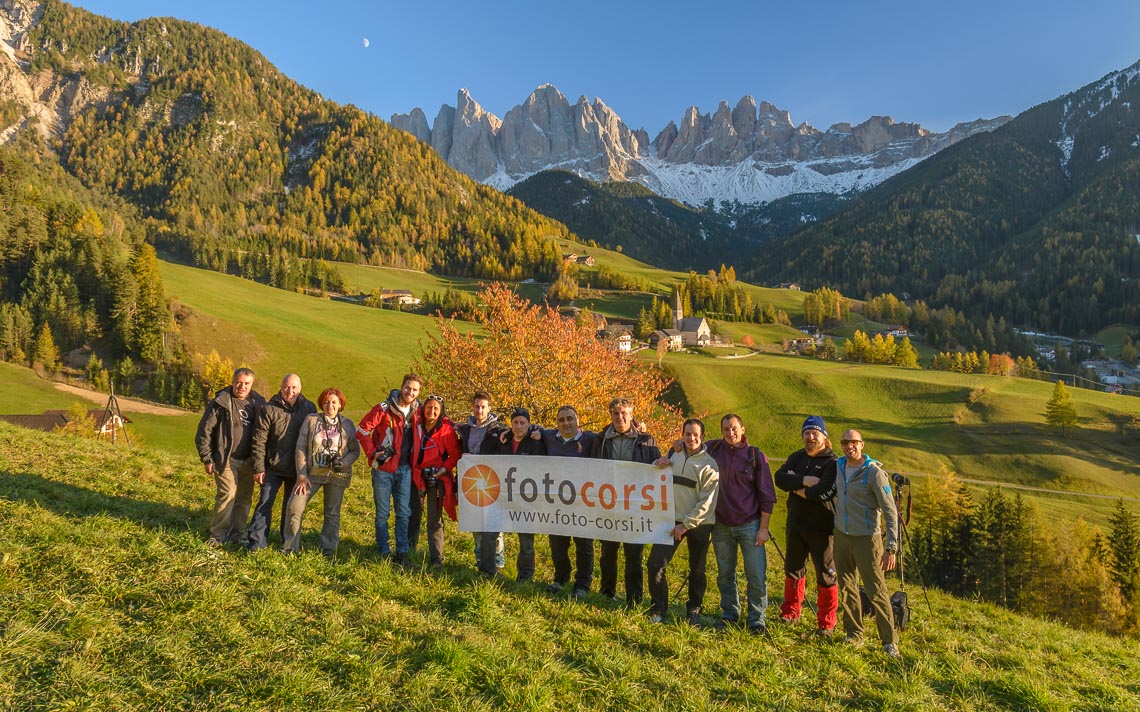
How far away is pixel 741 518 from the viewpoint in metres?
8.61

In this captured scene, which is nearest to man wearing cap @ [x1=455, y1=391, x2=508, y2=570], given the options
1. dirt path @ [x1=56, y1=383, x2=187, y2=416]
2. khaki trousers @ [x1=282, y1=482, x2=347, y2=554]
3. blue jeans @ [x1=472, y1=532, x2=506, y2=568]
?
blue jeans @ [x1=472, y1=532, x2=506, y2=568]

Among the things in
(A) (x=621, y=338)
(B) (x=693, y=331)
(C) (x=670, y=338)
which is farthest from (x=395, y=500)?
(B) (x=693, y=331)

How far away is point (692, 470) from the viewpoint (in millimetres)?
8695

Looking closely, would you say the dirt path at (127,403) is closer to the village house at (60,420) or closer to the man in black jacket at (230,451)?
the village house at (60,420)

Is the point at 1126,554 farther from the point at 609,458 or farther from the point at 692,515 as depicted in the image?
the point at 609,458

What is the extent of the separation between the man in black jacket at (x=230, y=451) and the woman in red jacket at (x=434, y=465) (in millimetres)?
2829

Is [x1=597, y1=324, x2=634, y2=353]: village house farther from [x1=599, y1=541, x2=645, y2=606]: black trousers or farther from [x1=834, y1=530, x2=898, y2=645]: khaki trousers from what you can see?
[x1=834, y1=530, x2=898, y2=645]: khaki trousers

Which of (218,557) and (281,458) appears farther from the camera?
(281,458)

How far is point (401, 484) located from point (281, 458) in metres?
2.10

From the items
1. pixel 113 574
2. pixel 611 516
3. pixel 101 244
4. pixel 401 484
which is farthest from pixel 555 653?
pixel 101 244

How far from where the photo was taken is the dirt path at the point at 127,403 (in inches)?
2149

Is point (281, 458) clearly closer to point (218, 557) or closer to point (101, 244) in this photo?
point (218, 557)

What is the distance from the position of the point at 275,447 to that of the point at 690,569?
747cm

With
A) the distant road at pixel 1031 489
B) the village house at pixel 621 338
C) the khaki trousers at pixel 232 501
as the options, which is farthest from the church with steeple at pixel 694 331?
the khaki trousers at pixel 232 501
